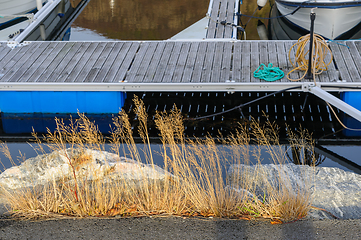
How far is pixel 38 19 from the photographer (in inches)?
349

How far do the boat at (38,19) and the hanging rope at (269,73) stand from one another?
4.73 m

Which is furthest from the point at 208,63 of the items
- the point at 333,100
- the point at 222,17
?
the point at 222,17

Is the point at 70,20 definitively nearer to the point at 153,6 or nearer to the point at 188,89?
the point at 153,6

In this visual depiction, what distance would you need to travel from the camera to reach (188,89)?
581 centimetres

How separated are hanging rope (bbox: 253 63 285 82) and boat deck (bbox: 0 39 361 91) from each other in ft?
0.29

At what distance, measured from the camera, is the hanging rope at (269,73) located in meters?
5.85

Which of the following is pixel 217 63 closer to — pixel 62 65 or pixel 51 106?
pixel 62 65

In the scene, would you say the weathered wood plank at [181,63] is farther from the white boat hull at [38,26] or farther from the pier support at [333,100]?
the white boat hull at [38,26]

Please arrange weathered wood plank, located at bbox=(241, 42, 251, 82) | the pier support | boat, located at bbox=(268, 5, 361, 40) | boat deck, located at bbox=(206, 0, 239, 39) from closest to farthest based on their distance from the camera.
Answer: the pier support
weathered wood plank, located at bbox=(241, 42, 251, 82)
boat deck, located at bbox=(206, 0, 239, 39)
boat, located at bbox=(268, 5, 361, 40)

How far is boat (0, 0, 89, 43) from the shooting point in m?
8.81

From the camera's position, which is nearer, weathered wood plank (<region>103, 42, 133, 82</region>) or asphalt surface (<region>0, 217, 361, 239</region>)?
asphalt surface (<region>0, 217, 361, 239</region>)

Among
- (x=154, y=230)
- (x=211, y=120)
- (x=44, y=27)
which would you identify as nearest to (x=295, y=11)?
(x=211, y=120)

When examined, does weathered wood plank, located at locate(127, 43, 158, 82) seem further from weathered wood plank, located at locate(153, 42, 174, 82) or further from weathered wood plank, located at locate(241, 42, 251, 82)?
weathered wood plank, located at locate(241, 42, 251, 82)

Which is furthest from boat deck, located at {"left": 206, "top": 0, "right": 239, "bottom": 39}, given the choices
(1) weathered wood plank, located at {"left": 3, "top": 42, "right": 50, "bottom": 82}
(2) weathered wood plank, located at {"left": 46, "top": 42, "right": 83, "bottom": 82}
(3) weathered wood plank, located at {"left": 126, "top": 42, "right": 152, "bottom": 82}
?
(1) weathered wood plank, located at {"left": 3, "top": 42, "right": 50, "bottom": 82}
